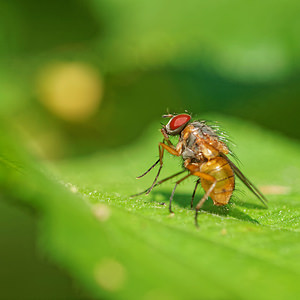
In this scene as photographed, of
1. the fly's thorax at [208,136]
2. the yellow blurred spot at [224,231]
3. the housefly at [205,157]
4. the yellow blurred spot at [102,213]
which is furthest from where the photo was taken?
the fly's thorax at [208,136]

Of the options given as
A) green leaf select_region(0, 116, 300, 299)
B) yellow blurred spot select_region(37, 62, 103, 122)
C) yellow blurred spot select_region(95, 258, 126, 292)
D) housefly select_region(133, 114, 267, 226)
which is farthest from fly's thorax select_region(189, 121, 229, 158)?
yellow blurred spot select_region(37, 62, 103, 122)

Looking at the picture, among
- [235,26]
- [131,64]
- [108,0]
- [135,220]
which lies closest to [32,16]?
[108,0]

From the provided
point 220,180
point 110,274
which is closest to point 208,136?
point 220,180

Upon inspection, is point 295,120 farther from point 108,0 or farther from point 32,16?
point 32,16

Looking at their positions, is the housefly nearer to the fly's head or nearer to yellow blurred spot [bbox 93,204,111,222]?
the fly's head

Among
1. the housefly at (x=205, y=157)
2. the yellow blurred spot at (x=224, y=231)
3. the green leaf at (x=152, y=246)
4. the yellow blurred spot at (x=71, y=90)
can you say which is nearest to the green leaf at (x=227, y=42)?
the yellow blurred spot at (x=71, y=90)

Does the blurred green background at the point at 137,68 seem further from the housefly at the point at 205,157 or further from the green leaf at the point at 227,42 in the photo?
the housefly at the point at 205,157
